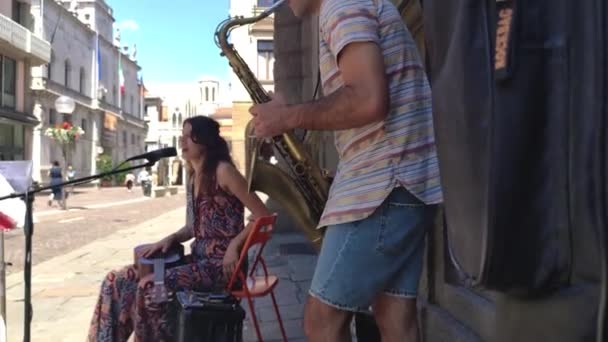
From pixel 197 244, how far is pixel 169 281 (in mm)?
364

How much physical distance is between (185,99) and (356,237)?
11459 centimetres

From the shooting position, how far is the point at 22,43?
123ft

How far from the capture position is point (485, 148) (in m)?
1.00

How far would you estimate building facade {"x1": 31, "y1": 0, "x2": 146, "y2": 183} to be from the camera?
46344 mm

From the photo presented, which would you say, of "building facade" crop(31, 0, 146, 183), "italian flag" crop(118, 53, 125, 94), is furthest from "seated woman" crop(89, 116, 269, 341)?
"italian flag" crop(118, 53, 125, 94)

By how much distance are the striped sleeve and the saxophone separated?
835 mm

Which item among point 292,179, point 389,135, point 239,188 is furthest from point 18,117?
point 389,135

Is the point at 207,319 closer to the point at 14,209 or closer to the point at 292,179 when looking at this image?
the point at 292,179

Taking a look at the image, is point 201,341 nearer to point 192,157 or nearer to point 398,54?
point 192,157

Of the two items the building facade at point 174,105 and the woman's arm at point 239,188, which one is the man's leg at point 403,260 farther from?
the building facade at point 174,105

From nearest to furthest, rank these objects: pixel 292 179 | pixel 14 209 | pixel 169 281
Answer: pixel 292 179, pixel 169 281, pixel 14 209

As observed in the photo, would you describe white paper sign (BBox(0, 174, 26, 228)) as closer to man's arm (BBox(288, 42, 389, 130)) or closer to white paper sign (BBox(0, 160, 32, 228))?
white paper sign (BBox(0, 160, 32, 228))

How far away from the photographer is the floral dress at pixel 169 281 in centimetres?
325

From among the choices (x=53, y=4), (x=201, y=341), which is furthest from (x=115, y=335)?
(x=53, y=4)
